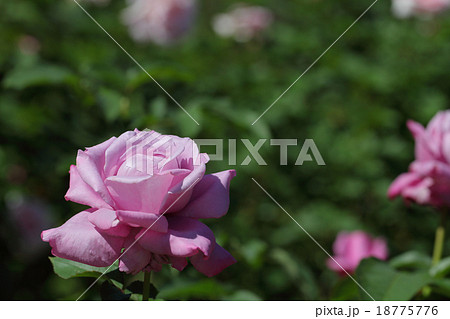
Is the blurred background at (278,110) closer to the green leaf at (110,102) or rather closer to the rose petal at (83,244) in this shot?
the green leaf at (110,102)

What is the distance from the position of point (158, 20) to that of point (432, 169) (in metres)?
1.75

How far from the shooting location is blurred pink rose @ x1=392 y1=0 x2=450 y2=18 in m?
2.46

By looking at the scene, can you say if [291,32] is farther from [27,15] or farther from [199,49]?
[27,15]

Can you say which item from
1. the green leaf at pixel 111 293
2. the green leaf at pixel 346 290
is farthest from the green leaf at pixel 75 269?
the green leaf at pixel 346 290

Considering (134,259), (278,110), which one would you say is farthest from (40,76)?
(278,110)

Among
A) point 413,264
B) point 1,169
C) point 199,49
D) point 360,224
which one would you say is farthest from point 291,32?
point 413,264

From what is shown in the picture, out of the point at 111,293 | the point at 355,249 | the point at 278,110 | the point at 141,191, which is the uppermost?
the point at 278,110

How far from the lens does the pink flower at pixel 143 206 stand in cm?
62

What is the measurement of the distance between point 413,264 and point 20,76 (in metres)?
0.93

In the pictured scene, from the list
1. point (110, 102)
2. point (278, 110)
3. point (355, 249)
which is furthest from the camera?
point (278, 110)

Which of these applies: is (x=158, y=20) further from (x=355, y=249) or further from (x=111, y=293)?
(x=111, y=293)

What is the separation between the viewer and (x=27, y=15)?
2.13 m

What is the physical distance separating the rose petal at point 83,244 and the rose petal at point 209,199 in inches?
3.6

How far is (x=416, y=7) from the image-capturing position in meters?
2.47
